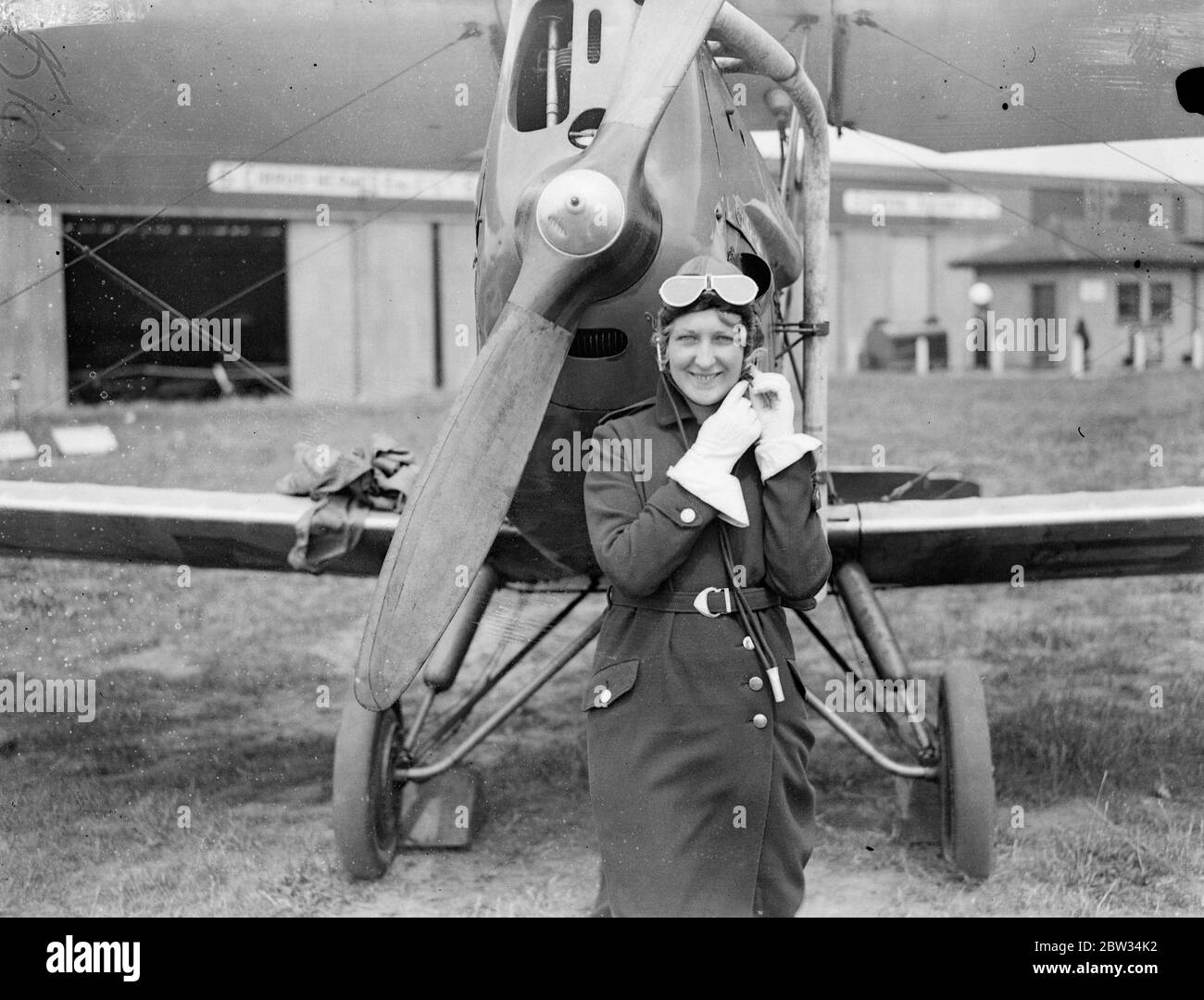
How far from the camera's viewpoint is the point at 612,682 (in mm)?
2322

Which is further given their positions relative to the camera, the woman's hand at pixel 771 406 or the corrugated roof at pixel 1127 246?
the corrugated roof at pixel 1127 246

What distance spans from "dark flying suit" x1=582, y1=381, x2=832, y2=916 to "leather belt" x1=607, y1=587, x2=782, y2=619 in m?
0.01

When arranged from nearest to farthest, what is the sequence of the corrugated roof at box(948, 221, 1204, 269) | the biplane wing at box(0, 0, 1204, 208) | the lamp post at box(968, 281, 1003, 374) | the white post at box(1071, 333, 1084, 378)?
the biplane wing at box(0, 0, 1204, 208) → the corrugated roof at box(948, 221, 1204, 269) → the white post at box(1071, 333, 1084, 378) → the lamp post at box(968, 281, 1003, 374)

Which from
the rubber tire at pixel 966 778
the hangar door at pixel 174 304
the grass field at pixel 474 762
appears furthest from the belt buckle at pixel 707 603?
the hangar door at pixel 174 304

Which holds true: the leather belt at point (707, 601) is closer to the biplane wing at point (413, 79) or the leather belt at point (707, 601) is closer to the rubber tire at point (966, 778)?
the rubber tire at point (966, 778)

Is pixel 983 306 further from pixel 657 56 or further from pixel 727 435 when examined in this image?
pixel 727 435

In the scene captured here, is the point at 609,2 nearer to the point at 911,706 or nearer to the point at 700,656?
the point at 700,656

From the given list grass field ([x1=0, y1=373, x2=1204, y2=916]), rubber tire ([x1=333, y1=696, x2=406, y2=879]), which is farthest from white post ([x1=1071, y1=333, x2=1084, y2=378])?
rubber tire ([x1=333, y1=696, x2=406, y2=879])

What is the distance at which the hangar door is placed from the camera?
5109mm

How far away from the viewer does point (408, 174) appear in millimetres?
5695

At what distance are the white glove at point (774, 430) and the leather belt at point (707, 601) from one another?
238 mm

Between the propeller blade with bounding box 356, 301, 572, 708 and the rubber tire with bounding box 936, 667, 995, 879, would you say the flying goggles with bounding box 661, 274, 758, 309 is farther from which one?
the rubber tire with bounding box 936, 667, 995, 879

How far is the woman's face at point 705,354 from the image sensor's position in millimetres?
2273

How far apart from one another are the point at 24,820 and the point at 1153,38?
4466 millimetres
